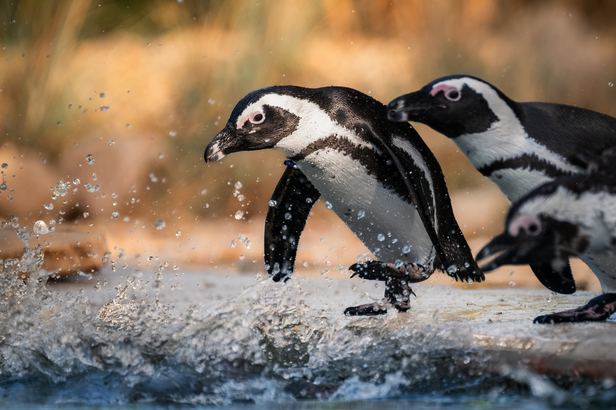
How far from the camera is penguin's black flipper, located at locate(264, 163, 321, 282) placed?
172cm

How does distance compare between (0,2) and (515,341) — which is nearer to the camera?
(515,341)

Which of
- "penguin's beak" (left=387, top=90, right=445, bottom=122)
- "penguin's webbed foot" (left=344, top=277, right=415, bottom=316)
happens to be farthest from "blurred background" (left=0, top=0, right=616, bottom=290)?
"penguin's beak" (left=387, top=90, right=445, bottom=122)

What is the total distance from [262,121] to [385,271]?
0.48 meters

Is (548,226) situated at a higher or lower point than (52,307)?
higher

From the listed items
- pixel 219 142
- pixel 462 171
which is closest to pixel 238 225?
pixel 462 171

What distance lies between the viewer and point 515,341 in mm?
1112

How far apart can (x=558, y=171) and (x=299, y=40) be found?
3.70 metres

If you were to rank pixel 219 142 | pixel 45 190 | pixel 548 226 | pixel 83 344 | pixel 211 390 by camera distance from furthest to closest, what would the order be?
1. pixel 45 190
2. pixel 219 142
3. pixel 83 344
4. pixel 211 390
5. pixel 548 226

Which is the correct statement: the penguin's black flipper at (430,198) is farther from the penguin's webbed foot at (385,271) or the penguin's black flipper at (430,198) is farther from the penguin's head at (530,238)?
the penguin's head at (530,238)

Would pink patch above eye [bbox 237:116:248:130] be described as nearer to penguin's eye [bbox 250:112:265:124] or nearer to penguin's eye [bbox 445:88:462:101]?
penguin's eye [bbox 250:112:265:124]

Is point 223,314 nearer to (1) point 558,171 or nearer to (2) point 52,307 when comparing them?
(2) point 52,307

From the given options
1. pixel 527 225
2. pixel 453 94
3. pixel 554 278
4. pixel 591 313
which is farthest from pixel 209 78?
pixel 527 225

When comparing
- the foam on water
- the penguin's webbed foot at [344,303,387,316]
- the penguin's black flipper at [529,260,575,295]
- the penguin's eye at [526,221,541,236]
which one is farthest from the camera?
the penguin's webbed foot at [344,303,387,316]

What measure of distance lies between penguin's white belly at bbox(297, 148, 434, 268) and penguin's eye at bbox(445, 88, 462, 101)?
0.29 meters
